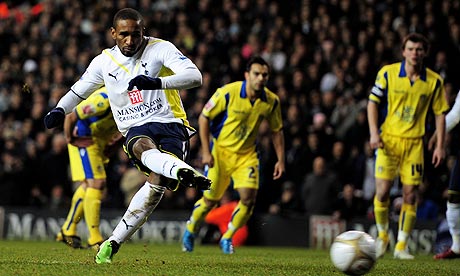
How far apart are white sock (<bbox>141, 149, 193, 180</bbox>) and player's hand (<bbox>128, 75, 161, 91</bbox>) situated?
1.82 feet

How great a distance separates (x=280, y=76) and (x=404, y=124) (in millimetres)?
6453

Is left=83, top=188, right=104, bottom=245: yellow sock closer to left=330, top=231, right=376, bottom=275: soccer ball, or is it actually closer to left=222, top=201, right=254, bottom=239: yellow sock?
left=222, top=201, right=254, bottom=239: yellow sock

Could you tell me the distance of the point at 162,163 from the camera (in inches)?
289

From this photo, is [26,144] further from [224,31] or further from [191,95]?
[224,31]

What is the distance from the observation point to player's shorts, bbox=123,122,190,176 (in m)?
7.84

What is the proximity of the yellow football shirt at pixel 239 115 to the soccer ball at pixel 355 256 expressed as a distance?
4676 millimetres

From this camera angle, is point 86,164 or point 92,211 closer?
point 92,211

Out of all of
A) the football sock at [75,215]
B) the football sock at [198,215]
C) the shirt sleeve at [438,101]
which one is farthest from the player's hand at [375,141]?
the football sock at [75,215]

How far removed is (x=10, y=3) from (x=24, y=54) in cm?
307

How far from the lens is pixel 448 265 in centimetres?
953

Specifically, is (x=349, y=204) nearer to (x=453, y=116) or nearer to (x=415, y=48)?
(x=453, y=116)

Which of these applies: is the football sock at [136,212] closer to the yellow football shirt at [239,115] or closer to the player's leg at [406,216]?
the yellow football shirt at [239,115]

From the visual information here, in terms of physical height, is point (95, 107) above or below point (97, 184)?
above

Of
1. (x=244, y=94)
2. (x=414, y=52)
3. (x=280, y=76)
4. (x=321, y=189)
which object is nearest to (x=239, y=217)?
(x=244, y=94)
